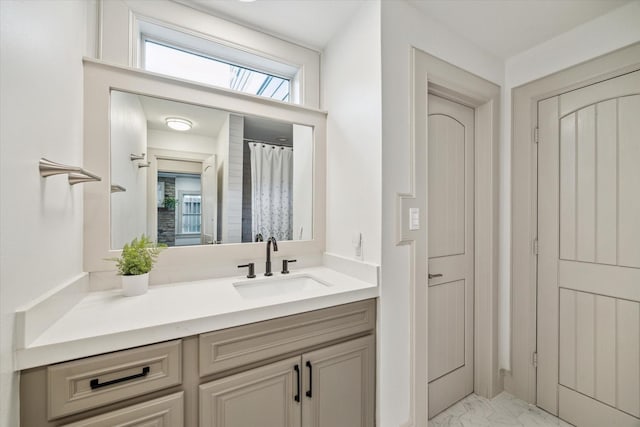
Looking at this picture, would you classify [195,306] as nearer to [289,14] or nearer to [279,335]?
[279,335]

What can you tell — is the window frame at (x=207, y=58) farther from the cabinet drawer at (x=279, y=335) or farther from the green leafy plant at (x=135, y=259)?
the cabinet drawer at (x=279, y=335)

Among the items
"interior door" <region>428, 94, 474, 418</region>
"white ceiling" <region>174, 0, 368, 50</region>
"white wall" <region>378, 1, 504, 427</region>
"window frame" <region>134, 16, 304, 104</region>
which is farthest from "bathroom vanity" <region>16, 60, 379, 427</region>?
"interior door" <region>428, 94, 474, 418</region>

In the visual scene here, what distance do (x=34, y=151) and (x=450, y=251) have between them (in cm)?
219

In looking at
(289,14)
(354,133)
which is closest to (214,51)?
(289,14)

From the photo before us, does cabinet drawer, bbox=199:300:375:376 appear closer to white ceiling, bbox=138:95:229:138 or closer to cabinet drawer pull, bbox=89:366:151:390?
cabinet drawer pull, bbox=89:366:151:390

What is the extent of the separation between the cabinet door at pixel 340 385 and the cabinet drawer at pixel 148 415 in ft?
1.71

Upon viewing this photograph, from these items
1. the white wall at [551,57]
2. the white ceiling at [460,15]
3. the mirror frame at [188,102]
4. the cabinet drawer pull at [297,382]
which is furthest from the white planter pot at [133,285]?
the white wall at [551,57]

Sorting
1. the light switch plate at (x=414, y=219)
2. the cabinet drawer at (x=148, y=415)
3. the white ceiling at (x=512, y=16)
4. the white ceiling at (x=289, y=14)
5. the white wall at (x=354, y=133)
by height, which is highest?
the white ceiling at (x=289, y=14)

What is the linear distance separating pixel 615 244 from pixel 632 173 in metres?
0.41

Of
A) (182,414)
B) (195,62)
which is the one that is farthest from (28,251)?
(195,62)

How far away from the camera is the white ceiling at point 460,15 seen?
149 cm

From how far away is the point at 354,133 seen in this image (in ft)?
5.28

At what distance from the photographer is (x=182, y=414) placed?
97 centimetres

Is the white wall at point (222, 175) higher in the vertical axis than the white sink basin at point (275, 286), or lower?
higher
